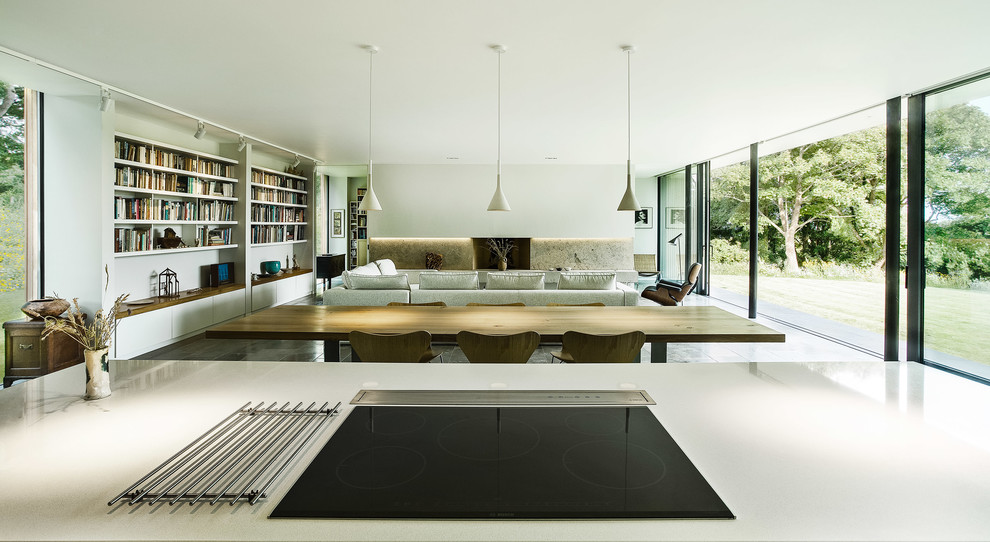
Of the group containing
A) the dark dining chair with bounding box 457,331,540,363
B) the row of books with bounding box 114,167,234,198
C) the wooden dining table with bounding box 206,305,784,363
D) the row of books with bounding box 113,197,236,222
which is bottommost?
the dark dining chair with bounding box 457,331,540,363

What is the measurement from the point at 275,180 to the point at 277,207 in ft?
1.54

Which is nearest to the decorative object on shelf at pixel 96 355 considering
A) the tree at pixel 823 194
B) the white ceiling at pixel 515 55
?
the white ceiling at pixel 515 55

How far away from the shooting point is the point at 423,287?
17.2 ft

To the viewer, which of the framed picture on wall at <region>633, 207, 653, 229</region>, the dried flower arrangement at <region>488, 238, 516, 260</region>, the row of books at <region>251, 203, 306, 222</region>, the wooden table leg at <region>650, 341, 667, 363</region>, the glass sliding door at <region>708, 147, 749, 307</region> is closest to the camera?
the wooden table leg at <region>650, 341, 667, 363</region>

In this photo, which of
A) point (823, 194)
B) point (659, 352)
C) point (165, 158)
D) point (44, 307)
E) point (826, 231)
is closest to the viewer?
point (659, 352)

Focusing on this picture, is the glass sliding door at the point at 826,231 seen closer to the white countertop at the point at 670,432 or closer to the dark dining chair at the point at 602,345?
the dark dining chair at the point at 602,345

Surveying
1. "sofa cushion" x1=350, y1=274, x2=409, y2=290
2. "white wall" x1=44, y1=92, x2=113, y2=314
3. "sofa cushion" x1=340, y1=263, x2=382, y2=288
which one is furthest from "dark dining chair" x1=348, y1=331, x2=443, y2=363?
"white wall" x1=44, y1=92, x2=113, y2=314

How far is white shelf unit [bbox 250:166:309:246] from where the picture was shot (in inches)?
315

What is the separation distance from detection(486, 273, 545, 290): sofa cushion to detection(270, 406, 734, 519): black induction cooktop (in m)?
3.93

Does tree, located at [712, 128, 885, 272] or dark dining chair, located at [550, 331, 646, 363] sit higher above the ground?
tree, located at [712, 128, 885, 272]

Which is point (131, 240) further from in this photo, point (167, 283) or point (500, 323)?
point (500, 323)

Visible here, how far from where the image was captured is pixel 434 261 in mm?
9969

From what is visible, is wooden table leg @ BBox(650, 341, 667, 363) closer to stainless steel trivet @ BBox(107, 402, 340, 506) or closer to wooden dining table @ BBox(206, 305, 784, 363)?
wooden dining table @ BBox(206, 305, 784, 363)

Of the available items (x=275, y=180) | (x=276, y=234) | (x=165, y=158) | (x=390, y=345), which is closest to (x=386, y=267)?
(x=276, y=234)
